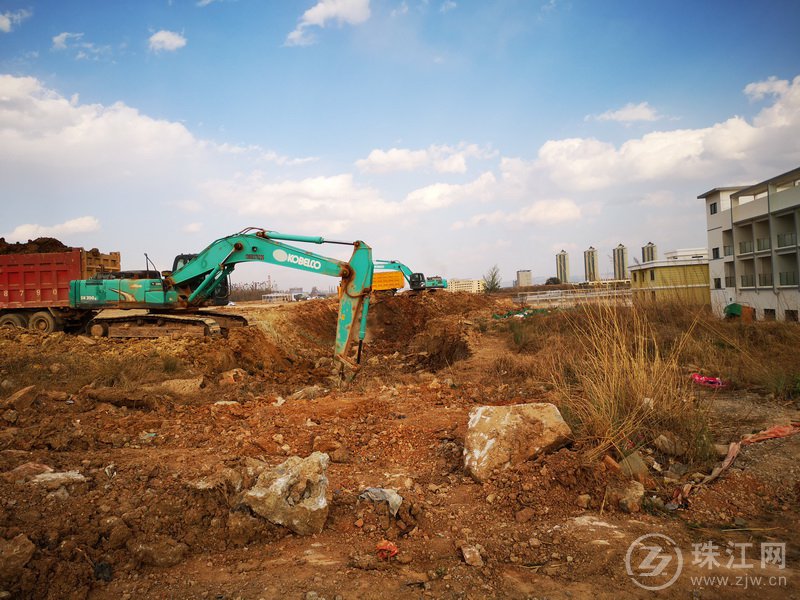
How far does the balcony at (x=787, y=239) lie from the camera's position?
2437 cm

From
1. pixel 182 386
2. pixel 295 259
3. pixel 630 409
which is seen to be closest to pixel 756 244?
pixel 295 259

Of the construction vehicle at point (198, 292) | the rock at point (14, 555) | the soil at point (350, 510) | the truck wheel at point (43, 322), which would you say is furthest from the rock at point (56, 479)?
the truck wheel at point (43, 322)

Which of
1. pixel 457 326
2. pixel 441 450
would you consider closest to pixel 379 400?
pixel 441 450

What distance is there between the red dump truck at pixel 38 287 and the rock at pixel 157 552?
41.7ft

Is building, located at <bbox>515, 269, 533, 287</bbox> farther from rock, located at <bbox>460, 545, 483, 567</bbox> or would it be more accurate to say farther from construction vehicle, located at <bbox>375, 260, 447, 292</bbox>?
rock, located at <bbox>460, 545, 483, 567</bbox>

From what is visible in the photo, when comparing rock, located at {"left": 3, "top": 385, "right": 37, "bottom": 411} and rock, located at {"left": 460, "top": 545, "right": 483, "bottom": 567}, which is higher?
rock, located at {"left": 3, "top": 385, "right": 37, "bottom": 411}

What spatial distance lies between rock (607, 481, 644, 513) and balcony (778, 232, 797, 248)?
27.4m

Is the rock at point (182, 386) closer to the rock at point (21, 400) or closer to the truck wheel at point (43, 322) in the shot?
the rock at point (21, 400)

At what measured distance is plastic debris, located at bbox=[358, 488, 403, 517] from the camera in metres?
3.41

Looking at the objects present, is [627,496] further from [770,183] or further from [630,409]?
[770,183]

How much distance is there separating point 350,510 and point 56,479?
224 cm

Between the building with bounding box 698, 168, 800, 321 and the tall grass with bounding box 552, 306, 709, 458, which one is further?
the building with bounding box 698, 168, 800, 321

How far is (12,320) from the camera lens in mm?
13414

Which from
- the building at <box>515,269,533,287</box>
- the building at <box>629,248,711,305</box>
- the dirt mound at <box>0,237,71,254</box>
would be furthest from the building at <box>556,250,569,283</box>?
the dirt mound at <box>0,237,71,254</box>
